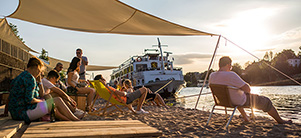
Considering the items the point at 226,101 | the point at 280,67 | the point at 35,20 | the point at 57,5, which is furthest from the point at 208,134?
the point at 280,67

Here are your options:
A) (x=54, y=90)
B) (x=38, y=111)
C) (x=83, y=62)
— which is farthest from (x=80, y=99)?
(x=38, y=111)

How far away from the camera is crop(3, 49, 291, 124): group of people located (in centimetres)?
260

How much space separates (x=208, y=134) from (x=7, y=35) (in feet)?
23.0

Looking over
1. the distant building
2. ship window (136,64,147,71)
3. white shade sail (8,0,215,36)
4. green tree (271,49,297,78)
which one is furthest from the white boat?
the distant building

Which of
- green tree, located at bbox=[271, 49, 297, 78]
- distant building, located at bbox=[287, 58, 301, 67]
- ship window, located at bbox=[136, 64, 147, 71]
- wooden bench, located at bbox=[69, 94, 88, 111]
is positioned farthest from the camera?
distant building, located at bbox=[287, 58, 301, 67]

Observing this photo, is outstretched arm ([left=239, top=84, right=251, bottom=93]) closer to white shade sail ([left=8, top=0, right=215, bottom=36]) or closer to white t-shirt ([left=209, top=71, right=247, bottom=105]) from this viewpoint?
white t-shirt ([left=209, top=71, right=247, bottom=105])

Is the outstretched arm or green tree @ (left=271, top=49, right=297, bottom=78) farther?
green tree @ (left=271, top=49, right=297, bottom=78)

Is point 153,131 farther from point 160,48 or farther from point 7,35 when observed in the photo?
point 160,48

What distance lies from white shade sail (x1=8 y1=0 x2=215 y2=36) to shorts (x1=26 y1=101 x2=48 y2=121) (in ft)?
8.91

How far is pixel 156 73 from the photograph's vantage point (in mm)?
20016

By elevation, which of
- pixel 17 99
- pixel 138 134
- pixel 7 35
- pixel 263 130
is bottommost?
pixel 263 130

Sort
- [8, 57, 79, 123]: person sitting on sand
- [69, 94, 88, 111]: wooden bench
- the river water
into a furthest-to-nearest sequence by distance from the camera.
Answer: the river water → [69, 94, 88, 111]: wooden bench → [8, 57, 79, 123]: person sitting on sand

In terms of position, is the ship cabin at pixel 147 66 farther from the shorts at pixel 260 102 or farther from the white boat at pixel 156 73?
the shorts at pixel 260 102

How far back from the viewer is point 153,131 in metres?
2.11
